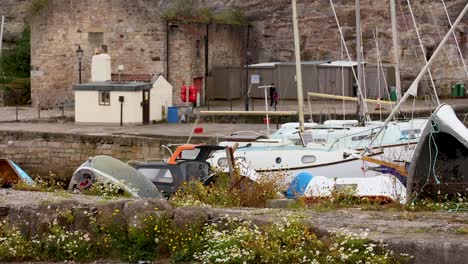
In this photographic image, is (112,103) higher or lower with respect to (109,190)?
lower

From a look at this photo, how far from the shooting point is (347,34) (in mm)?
56062

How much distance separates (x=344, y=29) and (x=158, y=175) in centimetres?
3031

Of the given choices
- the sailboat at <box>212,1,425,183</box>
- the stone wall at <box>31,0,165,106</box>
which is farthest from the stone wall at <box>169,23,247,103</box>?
the sailboat at <box>212,1,425,183</box>

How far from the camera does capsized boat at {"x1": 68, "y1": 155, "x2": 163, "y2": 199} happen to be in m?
21.1

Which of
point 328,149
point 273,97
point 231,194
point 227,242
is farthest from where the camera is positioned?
point 273,97

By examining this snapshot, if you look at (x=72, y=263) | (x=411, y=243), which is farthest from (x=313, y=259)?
(x=72, y=263)

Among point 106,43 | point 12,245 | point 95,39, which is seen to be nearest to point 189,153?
point 12,245

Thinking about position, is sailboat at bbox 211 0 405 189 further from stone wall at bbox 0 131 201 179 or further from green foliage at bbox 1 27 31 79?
green foliage at bbox 1 27 31 79

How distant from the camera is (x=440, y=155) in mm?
18750

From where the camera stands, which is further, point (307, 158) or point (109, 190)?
point (307, 158)

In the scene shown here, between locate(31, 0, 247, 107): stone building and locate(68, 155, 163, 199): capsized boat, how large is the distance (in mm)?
26789

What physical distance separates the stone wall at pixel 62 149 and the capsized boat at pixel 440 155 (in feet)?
64.5

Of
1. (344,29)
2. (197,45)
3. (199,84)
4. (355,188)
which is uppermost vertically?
(344,29)

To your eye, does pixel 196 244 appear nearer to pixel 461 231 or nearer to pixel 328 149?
pixel 461 231
